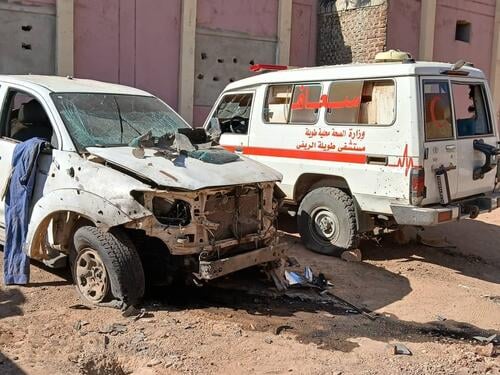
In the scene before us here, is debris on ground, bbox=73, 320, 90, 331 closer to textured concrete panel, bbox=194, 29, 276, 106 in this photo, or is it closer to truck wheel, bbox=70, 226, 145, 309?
truck wheel, bbox=70, 226, 145, 309

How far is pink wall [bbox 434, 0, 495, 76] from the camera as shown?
618 inches

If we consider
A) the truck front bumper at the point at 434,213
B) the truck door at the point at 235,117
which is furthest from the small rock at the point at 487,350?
the truck door at the point at 235,117

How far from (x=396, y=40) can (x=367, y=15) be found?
1.22 m

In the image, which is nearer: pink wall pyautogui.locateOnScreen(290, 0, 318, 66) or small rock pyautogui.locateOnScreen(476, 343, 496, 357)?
small rock pyautogui.locateOnScreen(476, 343, 496, 357)

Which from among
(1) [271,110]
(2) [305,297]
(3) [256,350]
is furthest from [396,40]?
(3) [256,350]

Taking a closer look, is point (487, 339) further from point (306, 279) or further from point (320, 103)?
point (320, 103)

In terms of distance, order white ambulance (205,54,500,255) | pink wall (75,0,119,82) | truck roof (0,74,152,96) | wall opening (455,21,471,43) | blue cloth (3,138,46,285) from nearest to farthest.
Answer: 1. blue cloth (3,138,46,285)
2. truck roof (0,74,152,96)
3. white ambulance (205,54,500,255)
4. pink wall (75,0,119,82)
5. wall opening (455,21,471,43)

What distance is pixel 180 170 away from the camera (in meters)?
4.92

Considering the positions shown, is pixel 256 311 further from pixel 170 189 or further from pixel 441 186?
pixel 441 186

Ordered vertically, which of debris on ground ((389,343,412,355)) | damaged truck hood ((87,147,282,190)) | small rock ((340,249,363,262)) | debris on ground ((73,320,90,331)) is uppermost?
damaged truck hood ((87,147,282,190))

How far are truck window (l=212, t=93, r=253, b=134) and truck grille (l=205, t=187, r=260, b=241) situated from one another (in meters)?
3.00

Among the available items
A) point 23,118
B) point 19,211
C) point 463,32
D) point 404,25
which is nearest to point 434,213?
point 19,211

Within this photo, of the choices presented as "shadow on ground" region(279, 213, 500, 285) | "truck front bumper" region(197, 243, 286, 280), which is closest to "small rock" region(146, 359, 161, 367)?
"truck front bumper" region(197, 243, 286, 280)

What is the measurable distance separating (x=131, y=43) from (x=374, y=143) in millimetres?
6567
